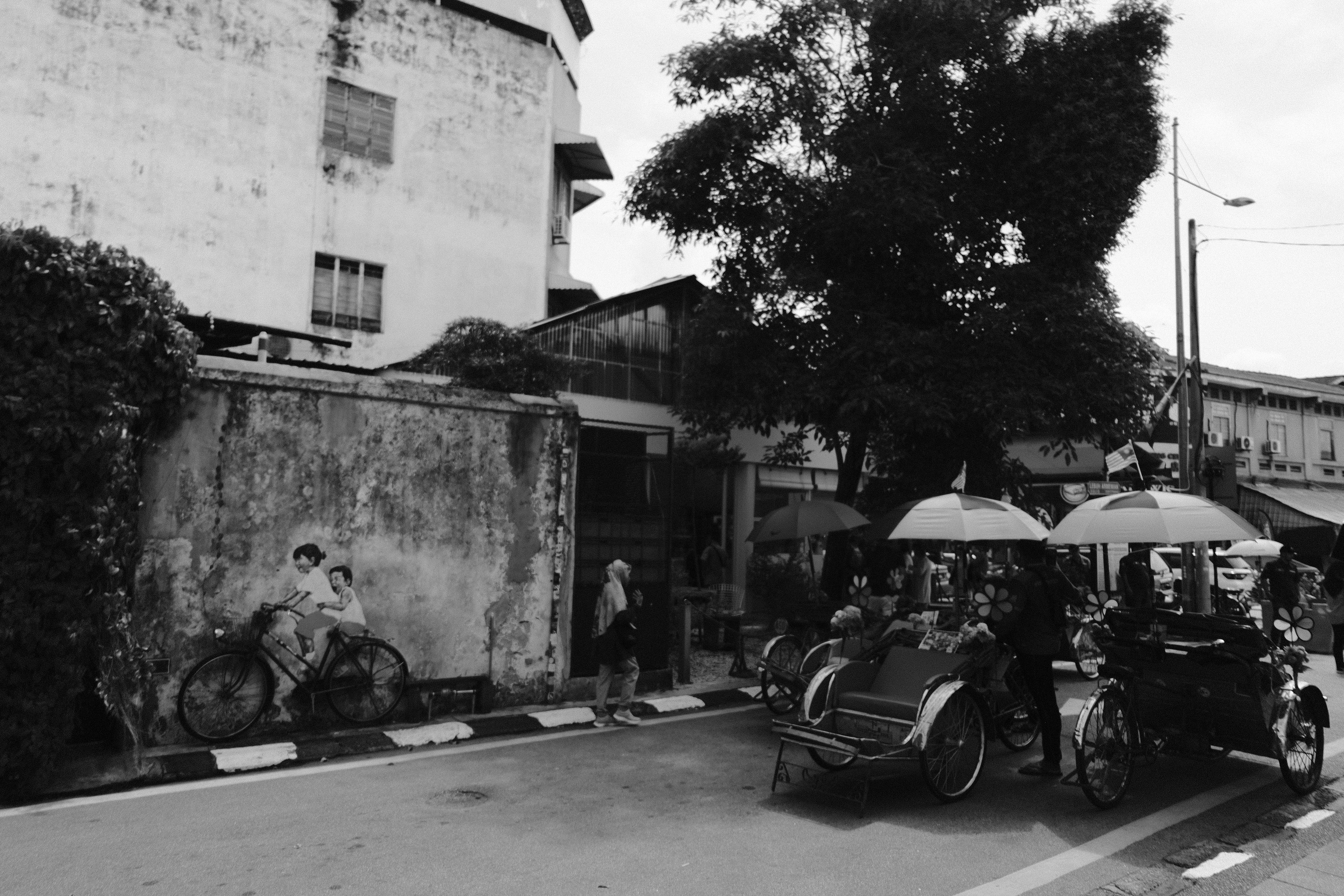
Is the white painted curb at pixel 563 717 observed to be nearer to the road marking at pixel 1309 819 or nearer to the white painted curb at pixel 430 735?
the white painted curb at pixel 430 735

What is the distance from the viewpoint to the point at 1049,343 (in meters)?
13.1

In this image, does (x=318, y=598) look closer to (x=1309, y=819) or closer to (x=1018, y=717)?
(x=1018, y=717)

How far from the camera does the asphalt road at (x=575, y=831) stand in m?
5.15

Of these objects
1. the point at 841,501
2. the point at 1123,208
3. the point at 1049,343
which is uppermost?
the point at 1123,208

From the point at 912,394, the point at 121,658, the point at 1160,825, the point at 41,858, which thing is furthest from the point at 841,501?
the point at 41,858

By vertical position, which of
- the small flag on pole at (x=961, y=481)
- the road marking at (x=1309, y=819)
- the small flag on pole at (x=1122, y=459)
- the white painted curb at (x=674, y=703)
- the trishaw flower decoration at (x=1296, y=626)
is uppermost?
the small flag on pole at (x=1122, y=459)

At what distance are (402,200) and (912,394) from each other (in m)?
12.3

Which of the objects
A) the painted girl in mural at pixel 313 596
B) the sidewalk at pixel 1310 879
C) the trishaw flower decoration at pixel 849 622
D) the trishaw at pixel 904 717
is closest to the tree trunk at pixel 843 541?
the trishaw flower decoration at pixel 849 622

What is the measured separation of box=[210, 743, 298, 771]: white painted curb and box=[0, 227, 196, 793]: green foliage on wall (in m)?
0.76

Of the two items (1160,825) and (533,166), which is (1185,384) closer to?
(533,166)

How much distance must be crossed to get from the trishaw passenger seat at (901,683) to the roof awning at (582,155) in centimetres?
1746

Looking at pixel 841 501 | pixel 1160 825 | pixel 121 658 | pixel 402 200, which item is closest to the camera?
pixel 1160 825

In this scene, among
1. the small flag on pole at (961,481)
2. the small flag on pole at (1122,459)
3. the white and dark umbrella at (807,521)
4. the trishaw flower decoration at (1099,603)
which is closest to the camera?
the trishaw flower decoration at (1099,603)

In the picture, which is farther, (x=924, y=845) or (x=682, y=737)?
(x=682, y=737)
